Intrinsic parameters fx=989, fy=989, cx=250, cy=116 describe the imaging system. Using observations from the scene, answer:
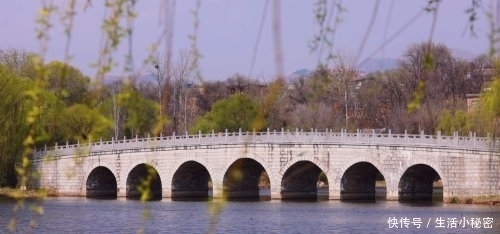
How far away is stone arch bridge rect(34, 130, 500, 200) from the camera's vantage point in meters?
44.0

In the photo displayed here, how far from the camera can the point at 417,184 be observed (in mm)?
49062

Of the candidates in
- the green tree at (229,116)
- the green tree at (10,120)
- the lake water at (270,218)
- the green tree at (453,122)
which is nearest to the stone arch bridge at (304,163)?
the lake water at (270,218)

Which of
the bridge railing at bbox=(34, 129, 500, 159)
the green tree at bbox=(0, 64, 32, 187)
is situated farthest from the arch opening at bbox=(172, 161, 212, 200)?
the green tree at bbox=(0, 64, 32, 187)

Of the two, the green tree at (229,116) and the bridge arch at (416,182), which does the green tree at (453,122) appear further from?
the green tree at (229,116)

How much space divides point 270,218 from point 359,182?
1516 cm

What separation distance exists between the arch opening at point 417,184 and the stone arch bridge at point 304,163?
0.18 ft

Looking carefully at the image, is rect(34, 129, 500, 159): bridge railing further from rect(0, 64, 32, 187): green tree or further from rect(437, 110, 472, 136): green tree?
rect(437, 110, 472, 136): green tree

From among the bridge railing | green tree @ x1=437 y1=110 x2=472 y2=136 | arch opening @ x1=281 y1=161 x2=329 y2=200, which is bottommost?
arch opening @ x1=281 y1=161 x2=329 y2=200

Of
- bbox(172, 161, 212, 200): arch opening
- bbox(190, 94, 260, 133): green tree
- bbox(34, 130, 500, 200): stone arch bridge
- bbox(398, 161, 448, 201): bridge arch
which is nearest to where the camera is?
bbox(34, 130, 500, 200): stone arch bridge

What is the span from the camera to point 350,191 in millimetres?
50625

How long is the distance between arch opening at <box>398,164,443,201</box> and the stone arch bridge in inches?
2.1

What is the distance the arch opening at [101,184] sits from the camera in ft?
193

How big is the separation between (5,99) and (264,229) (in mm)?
23970

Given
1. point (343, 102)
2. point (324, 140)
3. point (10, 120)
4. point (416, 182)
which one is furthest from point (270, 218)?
point (10, 120)
